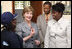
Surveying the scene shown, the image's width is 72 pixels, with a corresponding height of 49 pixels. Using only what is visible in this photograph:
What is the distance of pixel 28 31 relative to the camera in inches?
132

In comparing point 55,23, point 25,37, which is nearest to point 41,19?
point 55,23

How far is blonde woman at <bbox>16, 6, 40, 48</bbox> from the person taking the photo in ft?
10.8

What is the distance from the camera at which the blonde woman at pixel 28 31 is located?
3305 mm

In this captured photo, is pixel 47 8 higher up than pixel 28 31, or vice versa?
pixel 47 8

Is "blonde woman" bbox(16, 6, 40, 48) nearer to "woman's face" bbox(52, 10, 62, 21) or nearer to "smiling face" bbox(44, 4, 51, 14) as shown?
"woman's face" bbox(52, 10, 62, 21)

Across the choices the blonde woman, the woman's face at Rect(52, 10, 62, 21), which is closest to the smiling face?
the woman's face at Rect(52, 10, 62, 21)

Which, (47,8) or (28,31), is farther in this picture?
(47,8)

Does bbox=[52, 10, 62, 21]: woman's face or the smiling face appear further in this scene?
the smiling face

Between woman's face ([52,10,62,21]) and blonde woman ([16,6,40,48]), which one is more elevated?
woman's face ([52,10,62,21])

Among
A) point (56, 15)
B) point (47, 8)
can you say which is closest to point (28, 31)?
point (56, 15)

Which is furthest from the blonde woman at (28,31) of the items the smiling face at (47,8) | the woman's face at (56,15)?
the smiling face at (47,8)

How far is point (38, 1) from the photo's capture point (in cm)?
458

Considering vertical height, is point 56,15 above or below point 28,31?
above

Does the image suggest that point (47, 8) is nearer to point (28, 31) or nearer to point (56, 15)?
point (56, 15)
